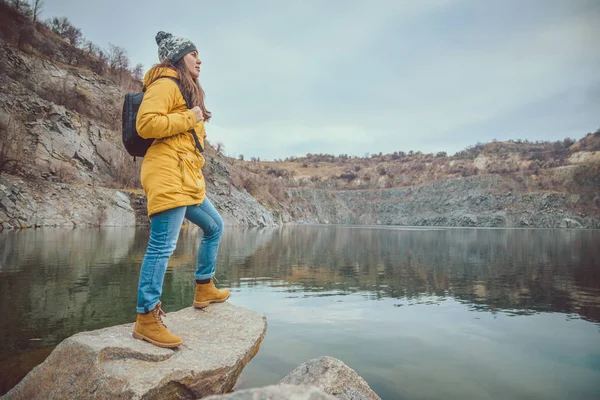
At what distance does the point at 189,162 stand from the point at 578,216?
6009cm

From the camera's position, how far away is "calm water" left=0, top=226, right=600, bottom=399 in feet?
10.3

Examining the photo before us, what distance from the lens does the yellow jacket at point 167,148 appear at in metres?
2.83

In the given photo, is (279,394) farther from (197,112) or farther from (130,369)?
(197,112)

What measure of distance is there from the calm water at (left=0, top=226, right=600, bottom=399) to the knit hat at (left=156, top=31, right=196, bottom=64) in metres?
2.81

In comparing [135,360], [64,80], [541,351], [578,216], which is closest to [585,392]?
[541,351]

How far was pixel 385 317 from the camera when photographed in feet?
16.8

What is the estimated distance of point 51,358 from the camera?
2.40 metres

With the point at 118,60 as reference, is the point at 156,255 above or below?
below

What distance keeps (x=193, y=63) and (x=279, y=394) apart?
9.95ft

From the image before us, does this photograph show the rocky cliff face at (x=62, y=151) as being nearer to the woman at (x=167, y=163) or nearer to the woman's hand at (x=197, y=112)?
the woman at (x=167, y=163)

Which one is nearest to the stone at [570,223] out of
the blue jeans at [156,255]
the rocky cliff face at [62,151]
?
the rocky cliff face at [62,151]

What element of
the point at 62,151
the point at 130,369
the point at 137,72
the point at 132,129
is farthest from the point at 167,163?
the point at 137,72

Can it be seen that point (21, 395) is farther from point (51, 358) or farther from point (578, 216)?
point (578, 216)

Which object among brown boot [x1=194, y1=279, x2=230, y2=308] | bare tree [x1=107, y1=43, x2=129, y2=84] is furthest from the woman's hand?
bare tree [x1=107, y1=43, x2=129, y2=84]
